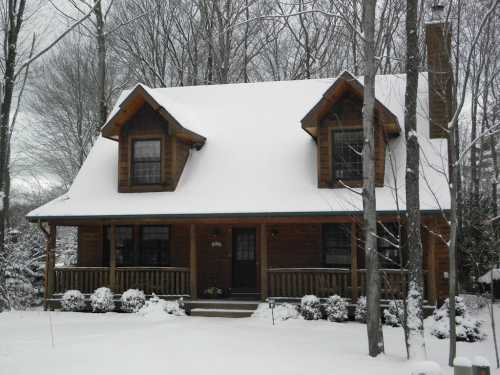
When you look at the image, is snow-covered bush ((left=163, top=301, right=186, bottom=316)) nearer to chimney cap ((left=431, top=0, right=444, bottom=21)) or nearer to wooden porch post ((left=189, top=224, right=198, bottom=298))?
wooden porch post ((left=189, top=224, right=198, bottom=298))

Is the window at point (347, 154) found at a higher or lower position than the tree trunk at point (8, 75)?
lower

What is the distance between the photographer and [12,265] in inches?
718

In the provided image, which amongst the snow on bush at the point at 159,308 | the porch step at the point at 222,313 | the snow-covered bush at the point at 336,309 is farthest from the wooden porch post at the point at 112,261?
the snow-covered bush at the point at 336,309

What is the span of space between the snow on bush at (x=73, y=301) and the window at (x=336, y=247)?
714 cm

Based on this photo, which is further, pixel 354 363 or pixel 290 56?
pixel 290 56

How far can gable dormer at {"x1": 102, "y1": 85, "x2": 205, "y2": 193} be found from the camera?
53.4ft

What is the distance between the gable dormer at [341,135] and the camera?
581 inches

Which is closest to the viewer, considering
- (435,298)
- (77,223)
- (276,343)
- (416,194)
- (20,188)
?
(416,194)

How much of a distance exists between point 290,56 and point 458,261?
54.9 ft

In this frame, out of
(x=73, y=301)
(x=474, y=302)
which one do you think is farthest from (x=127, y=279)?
(x=474, y=302)

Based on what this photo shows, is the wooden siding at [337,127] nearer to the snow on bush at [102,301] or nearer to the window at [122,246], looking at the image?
the window at [122,246]

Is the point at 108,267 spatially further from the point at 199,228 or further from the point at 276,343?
the point at 276,343

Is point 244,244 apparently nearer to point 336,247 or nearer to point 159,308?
point 336,247

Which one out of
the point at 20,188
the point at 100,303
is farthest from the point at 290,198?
the point at 20,188
